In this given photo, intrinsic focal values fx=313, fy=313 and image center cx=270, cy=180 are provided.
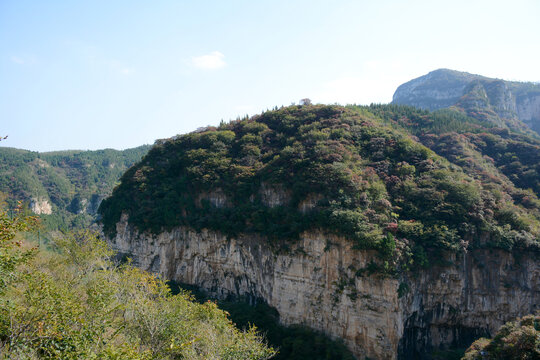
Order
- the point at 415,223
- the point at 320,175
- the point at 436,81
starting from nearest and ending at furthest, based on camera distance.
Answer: the point at 415,223
the point at 320,175
the point at 436,81

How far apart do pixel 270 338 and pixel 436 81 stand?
429 feet

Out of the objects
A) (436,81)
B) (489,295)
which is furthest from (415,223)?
(436,81)

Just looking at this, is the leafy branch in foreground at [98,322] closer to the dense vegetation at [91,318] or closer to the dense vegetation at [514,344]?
the dense vegetation at [91,318]

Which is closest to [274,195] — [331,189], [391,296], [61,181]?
[331,189]

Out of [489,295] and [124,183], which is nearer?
[489,295]

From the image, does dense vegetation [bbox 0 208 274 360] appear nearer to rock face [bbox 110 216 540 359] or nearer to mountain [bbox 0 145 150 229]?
rock face [bbox 110 216 540 359]

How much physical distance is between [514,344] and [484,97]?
9437 centimetres

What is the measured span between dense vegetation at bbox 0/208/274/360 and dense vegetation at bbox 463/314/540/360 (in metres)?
13.2

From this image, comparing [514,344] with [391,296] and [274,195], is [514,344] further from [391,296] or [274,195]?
[274,195]

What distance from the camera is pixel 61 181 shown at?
9269 cm

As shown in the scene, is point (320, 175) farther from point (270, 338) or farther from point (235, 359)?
point (235, 359)

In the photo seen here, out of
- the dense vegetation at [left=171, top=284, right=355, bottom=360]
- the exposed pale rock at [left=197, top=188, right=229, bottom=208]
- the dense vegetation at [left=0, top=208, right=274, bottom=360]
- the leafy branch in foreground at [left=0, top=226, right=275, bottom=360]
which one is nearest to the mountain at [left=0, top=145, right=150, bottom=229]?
the exposed pale rock at [left=197, top=188, right=229, bottom=208]

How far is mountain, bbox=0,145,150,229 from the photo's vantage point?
77688mm

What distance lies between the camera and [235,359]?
52.9ft
